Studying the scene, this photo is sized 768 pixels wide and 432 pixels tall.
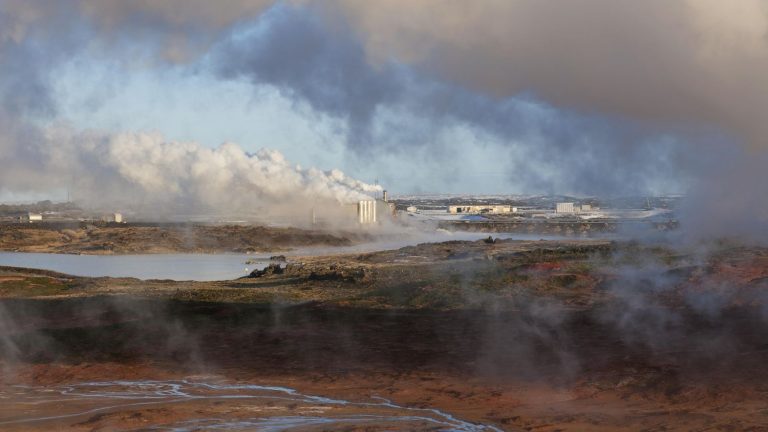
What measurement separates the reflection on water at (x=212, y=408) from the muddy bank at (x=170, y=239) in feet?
201

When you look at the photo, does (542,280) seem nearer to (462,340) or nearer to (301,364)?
(462,340)

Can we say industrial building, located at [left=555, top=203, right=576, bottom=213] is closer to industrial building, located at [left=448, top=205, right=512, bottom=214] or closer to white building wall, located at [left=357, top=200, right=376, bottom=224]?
industrial building, located at [left=448, top=205, right=512, bottom=214]

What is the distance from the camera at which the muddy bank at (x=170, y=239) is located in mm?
83062

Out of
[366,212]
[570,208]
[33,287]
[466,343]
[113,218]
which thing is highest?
[570,208]

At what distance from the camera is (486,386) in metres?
20.0

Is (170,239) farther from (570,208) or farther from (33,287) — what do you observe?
(570,208)

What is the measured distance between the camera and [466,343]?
24750mm

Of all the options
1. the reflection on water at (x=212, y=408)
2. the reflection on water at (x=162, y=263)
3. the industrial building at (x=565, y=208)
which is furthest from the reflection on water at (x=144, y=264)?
the industrial building at (x=565, y=208)

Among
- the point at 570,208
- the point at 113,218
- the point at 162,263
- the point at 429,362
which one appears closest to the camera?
the point at 429,362

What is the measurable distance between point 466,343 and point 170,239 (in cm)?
6542

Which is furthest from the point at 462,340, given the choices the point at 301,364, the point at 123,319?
→ the point at 123,319

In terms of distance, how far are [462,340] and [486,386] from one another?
207 inches

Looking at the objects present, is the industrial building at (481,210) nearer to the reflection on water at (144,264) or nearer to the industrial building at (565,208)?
the industrial building at (565,208)

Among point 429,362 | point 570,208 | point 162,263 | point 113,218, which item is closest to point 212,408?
point 429,362
